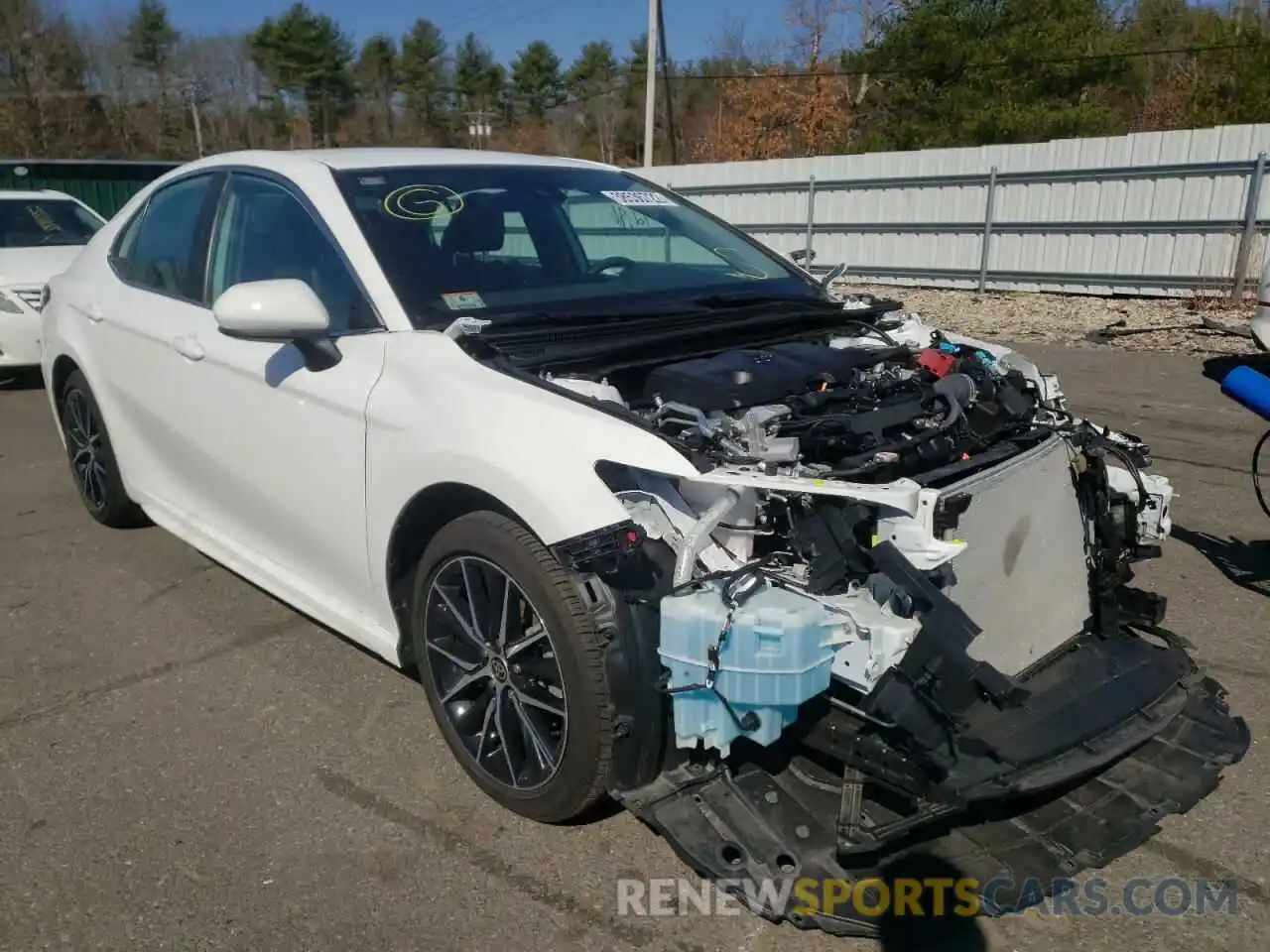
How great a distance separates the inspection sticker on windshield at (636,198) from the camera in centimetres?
399

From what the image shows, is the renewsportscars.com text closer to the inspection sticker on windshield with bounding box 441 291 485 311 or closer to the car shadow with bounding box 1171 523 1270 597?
the inspection sticker on windshield with bounding box 441 291 485 311

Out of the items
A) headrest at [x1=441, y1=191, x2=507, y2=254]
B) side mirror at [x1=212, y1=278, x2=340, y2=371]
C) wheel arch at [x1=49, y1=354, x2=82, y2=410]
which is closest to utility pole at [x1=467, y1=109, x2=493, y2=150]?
wheel arch at [x1=49, y1=354, x2=82, y2=410]

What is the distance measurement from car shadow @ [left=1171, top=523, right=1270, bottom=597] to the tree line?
22.8 meters

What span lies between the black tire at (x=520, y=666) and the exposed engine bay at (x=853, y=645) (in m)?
0.07

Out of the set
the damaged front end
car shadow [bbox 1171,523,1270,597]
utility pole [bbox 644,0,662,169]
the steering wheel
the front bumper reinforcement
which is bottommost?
car shadow [bbox 1171,523,1270,597]

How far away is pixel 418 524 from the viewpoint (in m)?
2.85

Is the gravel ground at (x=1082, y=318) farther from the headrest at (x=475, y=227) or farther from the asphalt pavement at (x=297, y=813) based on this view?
Answer: the headrest at (x=475, y=227)

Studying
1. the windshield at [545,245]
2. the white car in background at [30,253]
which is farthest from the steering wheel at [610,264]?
the white car in background at [30,253]

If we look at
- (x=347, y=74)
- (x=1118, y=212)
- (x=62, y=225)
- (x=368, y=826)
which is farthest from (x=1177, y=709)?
(x=347, y=74)

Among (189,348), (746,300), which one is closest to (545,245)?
(746,300)

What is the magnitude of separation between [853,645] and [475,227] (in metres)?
2.03

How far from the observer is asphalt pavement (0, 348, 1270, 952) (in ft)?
7.61

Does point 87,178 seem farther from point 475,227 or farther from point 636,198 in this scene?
point 475,227

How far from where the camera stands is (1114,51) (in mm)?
26656
